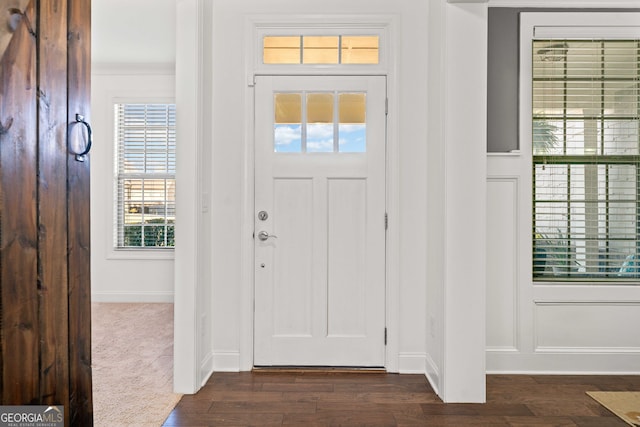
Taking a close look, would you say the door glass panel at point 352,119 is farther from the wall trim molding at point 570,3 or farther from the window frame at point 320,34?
the wall trim molding at point 570,3

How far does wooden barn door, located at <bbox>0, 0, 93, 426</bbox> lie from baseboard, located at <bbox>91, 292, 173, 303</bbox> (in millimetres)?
3894

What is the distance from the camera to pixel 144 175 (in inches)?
212

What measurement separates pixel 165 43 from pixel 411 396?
13.5 ft

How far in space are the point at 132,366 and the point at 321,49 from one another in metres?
2.63

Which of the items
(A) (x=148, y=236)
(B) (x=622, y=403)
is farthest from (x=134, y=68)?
(B) (x=622, y=403)

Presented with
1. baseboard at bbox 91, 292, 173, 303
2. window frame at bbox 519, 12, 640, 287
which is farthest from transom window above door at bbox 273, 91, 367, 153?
baseboard at bbox 91, 292, 173, 303

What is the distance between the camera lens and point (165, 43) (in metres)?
4.65

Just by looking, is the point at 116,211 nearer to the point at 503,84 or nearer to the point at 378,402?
the point at 378,402

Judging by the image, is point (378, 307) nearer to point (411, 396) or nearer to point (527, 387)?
point (411, 396)

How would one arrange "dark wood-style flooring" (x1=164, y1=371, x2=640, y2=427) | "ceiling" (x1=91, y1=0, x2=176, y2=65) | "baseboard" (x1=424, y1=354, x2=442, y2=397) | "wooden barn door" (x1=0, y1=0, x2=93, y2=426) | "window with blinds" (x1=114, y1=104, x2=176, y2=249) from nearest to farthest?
1. "wooden barn door" (x1=0, y1=0, x2=93, y2=426)
2. "dark wood-style flooring" (x1=164, y1=371, x2=640, y2=427)
3. "baseboard" (x1=424, y1=354, x2=442, y2=397)
4. "ceiling" (x1=91, y1=0, x2=176, y2=65)
5. "window with blinds" (x1=114, y1=104, x2=176, y2=249)

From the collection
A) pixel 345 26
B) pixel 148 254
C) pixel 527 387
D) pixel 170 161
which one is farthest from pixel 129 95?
pixel 527 387

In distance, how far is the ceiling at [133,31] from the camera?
3.89m

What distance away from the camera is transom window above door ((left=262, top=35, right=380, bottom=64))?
10.4 feet

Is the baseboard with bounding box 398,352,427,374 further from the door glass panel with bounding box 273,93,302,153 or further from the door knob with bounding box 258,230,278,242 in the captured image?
the door glass panel with bounding box 273,93,302,153
